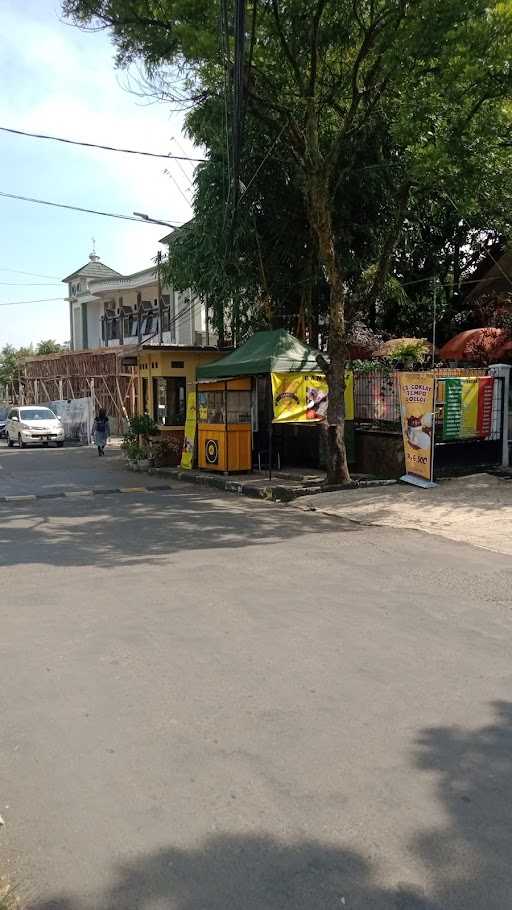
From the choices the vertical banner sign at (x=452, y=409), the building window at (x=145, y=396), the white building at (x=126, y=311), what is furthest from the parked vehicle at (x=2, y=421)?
the vertical banner sign at (x=452, y=409)

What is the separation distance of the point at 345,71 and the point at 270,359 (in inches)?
232

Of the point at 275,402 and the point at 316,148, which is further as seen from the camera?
the point at 275,402

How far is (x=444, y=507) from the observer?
1206cm

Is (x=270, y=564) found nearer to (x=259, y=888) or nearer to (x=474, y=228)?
(x=259, y=888)

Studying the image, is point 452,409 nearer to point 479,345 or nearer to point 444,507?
point 444,507

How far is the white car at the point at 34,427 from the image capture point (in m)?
31.7

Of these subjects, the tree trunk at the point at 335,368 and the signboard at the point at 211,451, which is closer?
the tree trunk at the point at 335,368

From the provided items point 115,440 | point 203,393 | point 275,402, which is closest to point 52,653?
point 275,402

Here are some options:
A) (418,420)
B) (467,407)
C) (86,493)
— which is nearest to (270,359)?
(418,420)

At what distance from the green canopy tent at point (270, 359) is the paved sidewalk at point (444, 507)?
10.9 feet

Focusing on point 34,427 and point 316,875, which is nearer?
point 316,875

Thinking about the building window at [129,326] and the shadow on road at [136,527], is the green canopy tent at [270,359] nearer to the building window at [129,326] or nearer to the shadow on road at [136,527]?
the shadow on road at [136,527]

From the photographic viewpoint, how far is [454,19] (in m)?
11.7

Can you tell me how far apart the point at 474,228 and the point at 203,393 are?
11.7m
